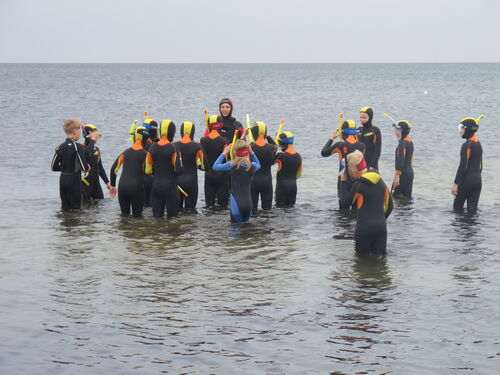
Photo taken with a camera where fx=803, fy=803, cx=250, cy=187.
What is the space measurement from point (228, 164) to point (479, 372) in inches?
326

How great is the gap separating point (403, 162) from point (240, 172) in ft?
16.7

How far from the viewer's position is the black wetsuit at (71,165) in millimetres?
17797

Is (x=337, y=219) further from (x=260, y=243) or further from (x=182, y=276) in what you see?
(x=182, y=276)

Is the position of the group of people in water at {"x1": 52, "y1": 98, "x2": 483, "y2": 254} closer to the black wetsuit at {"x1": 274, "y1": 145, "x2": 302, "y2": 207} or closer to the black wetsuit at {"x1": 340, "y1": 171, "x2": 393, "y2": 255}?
the black wetsuit at {"x1": 274, "y1": 145, "x2": 302, "y2": 207}

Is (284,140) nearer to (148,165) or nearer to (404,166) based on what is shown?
(148,165)

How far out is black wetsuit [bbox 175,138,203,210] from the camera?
1777 cm

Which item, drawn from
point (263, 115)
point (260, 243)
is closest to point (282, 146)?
point (260, 243)

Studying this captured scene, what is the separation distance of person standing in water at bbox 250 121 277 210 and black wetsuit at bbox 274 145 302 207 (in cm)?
29

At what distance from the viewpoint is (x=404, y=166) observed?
2017cm

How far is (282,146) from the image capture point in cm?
1872

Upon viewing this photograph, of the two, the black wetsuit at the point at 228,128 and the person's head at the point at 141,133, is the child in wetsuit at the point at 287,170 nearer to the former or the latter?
the black wetsuit at the point at 228,128

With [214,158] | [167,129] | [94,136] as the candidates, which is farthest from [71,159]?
[214,158]

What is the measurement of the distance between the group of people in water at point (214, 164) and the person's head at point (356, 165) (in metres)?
2.41

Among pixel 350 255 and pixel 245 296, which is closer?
pixel 245 296
